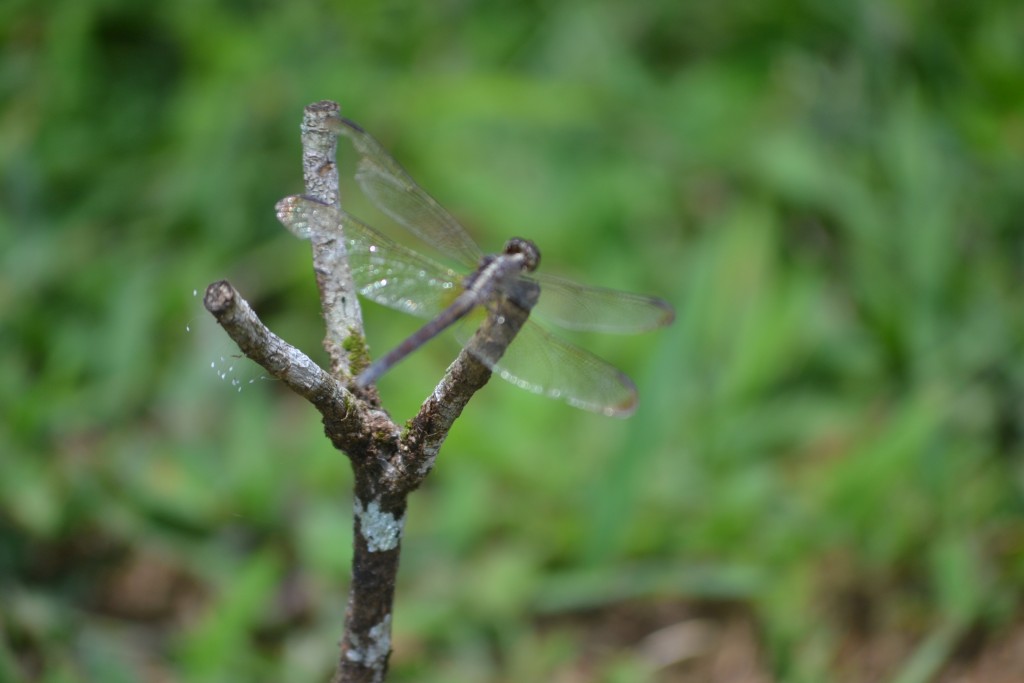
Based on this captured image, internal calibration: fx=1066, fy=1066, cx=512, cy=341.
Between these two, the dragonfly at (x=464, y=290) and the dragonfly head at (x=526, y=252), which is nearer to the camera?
the dragonfly at (x=464, y=290)

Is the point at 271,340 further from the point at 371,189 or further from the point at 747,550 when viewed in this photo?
the point at 747,550

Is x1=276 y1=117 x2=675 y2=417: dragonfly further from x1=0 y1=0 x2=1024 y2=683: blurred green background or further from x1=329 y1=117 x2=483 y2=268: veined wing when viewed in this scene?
x1=0 y1=0 x2=1024 y2=683: blurred green background

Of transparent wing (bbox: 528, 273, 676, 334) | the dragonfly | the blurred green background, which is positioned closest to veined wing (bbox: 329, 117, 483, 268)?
the dragonfly

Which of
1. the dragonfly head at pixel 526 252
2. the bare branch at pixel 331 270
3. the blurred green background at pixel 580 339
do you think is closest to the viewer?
the bare branch at pixel 331 270

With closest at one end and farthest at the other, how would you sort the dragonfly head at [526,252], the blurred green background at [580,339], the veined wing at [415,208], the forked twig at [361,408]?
the forked twig at [361,408] < the dragonfly head at [526,252] < the veined wing at [415,208] < the blurred green background at [580,339]

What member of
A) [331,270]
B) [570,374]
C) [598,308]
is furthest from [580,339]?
[331,270]

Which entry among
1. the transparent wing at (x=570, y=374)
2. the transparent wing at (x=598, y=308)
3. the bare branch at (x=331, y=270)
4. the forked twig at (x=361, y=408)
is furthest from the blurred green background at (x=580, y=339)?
the bare branch at (x=331, y=270)

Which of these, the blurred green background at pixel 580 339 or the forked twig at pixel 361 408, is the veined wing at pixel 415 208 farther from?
the blurred green background at pixel 580 339
